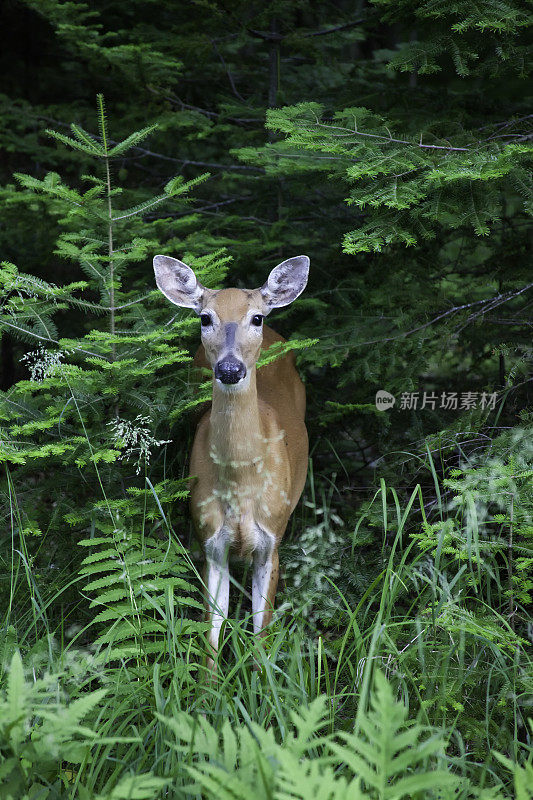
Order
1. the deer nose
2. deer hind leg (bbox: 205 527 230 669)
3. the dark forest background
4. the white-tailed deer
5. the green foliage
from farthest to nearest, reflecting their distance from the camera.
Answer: deer hind leg (bbox: 205 527 230 669)
the white-tailed deer
the deer nose
the dark forest background
the green foliage

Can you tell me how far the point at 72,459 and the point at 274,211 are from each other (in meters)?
2.84

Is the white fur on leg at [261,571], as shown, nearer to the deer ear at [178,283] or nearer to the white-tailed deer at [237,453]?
the white-tailed deer at [237,453]

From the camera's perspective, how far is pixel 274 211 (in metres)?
6.04

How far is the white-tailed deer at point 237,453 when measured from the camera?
387 cm

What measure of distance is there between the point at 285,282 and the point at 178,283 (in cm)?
56

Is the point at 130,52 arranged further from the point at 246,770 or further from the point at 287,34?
the point at 246,770

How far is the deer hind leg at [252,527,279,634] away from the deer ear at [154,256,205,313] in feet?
4.06

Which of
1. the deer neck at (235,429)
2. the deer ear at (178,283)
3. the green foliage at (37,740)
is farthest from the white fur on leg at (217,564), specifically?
the green foliage at (37,740)

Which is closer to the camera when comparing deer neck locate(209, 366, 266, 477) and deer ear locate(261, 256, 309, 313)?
deer neck locate(209, 366, 266, 477)

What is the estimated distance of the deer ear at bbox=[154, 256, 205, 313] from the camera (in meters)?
4.04

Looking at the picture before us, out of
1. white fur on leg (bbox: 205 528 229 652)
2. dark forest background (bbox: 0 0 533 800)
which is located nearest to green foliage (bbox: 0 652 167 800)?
dark forest background (bbox: 0 0 533 800)

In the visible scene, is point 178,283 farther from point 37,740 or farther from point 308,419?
point 37,740

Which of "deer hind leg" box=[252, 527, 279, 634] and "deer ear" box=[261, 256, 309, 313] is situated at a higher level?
"deer ear" box=[261, 256, 309, 313]

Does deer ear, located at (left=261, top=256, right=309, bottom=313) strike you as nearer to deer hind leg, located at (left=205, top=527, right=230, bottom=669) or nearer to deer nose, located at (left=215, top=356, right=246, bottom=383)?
deer nose, located at (left=215, top=356, right=246, bottom=383)
